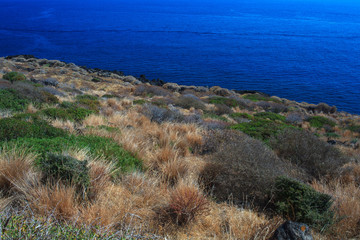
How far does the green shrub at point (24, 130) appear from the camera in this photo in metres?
5.55

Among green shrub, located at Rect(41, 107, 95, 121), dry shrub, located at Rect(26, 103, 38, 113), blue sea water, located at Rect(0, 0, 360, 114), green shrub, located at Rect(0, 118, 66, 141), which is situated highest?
green shrub, located at Rect(0, 118, 66, 141)

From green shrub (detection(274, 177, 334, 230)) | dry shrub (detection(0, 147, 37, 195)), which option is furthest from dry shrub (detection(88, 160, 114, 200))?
green shrub (detection(274, 177, 334, 230))

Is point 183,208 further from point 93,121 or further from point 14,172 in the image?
point 93,121

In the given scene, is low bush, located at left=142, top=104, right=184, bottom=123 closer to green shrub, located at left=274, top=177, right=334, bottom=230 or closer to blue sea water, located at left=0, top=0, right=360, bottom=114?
green shrub, located at left=274, top=177, right=334, bottom=230

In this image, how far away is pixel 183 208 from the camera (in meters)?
3.73

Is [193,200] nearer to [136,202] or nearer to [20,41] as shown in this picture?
[136,202]

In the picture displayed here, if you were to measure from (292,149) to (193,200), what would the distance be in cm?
449

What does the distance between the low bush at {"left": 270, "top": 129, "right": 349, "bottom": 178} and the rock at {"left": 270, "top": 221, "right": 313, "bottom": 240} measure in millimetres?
3651

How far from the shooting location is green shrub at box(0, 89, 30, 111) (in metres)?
9.57

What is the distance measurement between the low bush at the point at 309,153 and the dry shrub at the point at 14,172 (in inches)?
229

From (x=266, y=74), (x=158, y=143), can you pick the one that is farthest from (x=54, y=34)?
(x=158, y=143)

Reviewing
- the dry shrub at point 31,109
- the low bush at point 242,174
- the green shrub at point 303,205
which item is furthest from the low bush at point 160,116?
the green shrub at point 303,205

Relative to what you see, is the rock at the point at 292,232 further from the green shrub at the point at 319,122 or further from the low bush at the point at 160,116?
the green shrub at the point at 319,122

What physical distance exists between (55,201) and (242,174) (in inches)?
120
